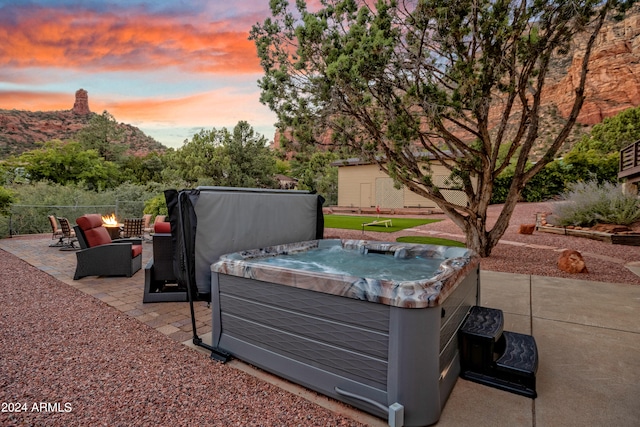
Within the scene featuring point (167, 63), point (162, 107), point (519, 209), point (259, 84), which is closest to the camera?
point (259, 84)

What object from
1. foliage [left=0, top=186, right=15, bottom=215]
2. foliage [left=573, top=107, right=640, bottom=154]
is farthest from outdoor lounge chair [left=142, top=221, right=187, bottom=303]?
foliage [left=573, top=107, right=640, bottom=154]

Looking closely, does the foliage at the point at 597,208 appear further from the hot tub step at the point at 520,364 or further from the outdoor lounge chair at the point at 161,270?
the outdoor lounge chair at the point at 161,270

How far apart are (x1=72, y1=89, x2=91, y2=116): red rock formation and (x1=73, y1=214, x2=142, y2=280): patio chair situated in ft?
178

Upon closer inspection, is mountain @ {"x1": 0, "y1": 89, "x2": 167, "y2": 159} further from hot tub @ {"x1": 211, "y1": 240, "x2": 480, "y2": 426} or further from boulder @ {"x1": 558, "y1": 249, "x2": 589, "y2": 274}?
boulder @ {"x1": 558, "y1": 249, "x2": 589, "y2": 274}

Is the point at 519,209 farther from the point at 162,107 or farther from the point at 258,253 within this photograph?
the point at 162,107

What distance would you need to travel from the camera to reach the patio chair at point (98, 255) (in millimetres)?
5000

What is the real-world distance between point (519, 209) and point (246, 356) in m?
15.6

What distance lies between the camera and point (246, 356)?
252cm

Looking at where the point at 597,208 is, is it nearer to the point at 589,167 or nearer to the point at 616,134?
the point at 589,167

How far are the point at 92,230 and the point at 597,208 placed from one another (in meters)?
11.6

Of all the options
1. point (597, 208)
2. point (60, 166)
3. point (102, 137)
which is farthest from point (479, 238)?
point (102, 137)

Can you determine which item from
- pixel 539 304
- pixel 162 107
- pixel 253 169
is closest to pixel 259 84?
pixel 539 304

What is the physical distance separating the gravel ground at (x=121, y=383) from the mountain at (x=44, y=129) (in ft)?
113

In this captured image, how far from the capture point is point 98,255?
502cm
